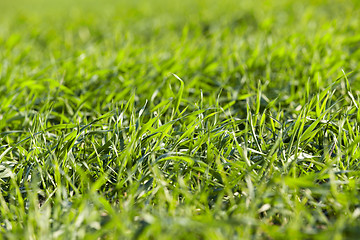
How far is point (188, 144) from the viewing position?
1.77 metres

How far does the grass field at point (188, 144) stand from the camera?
1.28 m

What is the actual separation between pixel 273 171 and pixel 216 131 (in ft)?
1.13

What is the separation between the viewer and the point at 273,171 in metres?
1.53

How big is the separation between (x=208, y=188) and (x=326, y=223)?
18.8 inches

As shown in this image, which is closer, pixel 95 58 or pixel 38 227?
pixel 38 227

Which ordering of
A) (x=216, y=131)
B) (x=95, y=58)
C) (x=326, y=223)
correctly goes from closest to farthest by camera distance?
(x=326, y=223), (x=216, y=131), (x=95, y=58)

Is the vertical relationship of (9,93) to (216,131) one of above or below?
above

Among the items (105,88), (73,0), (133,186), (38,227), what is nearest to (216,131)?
(133,186)

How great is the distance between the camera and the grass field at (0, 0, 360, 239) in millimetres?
1275

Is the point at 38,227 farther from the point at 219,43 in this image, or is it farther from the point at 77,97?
the point at 219,43

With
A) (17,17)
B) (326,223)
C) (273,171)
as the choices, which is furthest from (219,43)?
(17,17)

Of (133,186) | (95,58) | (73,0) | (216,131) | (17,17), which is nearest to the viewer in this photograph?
(133,186)

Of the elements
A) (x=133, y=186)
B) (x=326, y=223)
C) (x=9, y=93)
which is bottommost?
(x=326, y=223)

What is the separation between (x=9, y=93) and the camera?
243 centimetres
